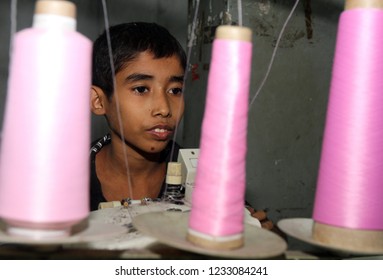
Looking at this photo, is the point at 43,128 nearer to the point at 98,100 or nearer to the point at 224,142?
the point at 224,142

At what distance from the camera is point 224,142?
589 millimetres

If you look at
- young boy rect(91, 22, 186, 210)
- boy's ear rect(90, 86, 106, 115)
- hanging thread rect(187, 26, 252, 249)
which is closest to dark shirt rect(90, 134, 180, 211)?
young boy rect(91, 22, 186, 210)

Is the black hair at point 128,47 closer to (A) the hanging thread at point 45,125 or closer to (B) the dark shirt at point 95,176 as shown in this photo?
(B) the dark shirt at point 95,176

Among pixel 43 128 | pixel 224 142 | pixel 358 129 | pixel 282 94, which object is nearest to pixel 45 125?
pixel 43 128

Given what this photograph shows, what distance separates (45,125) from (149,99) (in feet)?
2.38

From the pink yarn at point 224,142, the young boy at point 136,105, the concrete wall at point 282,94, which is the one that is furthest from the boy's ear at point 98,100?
the pink yarn at point 224,142

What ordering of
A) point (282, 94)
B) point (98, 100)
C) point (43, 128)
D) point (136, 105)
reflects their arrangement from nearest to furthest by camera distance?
point (43, 128) → point (136, 105) → point (98, 100) → point (282, 94)

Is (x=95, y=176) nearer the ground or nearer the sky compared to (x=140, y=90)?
nearer the ground

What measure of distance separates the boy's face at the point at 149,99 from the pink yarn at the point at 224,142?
2.03 feet

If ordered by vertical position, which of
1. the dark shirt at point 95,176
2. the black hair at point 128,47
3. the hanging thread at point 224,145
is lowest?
the dark shirt at point 95,176

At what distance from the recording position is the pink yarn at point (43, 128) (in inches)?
21.2

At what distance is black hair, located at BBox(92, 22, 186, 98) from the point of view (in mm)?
1329

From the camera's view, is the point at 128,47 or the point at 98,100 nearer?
the point at 128,47
